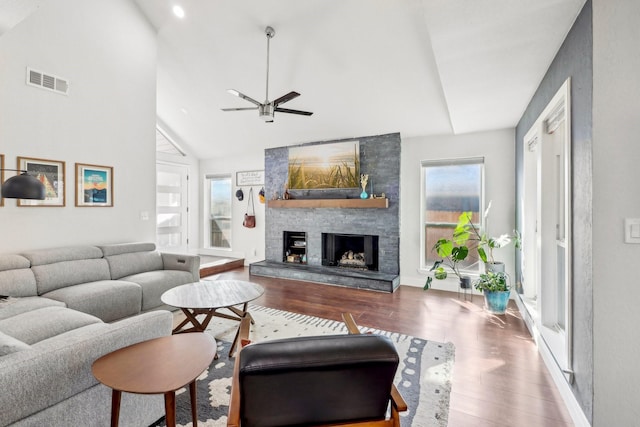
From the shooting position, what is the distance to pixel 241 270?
596 centimetres

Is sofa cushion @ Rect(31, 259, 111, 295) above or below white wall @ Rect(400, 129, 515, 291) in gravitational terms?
below

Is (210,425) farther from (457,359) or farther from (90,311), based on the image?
(457,359)

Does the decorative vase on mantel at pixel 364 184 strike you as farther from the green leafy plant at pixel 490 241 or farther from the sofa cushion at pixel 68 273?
the sofa cushion at pixel 68 273

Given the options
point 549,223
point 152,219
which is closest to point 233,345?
point 152,219

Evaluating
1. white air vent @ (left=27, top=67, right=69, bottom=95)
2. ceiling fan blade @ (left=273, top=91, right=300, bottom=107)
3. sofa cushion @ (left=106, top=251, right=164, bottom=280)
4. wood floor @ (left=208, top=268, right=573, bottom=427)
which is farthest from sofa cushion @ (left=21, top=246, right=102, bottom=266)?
ceiling fan blade @ (left=273, top=91, right=300, bottom=107)

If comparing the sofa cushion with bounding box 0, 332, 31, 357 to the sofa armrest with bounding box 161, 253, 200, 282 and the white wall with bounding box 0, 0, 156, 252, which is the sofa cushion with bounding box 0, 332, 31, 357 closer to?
the white wall with bounding box 0, 0, 156, 252

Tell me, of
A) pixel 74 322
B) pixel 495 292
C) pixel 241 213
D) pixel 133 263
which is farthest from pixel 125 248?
pixel 495 292

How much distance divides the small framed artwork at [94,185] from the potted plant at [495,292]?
4773mm

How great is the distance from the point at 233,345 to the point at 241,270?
350 centimetres

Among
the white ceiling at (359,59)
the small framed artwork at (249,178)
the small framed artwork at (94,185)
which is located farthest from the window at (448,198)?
the small framed artwork at (94,185)

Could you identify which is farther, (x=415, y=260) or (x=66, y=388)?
(x=415, y=260)

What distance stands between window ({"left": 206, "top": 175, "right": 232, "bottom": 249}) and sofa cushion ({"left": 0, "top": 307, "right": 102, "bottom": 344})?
180 inches

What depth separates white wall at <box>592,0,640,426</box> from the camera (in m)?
1.51

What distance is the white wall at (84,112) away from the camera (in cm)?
294
